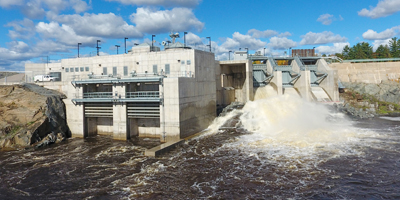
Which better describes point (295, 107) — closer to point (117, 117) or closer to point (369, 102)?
point (369, 102)

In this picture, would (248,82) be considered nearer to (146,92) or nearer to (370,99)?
(146,92)

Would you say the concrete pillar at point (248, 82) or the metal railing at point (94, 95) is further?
the concrete pillar at point (248, 82)

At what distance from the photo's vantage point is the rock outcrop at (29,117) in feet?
81.8

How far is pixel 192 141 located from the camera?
2548 centimetres

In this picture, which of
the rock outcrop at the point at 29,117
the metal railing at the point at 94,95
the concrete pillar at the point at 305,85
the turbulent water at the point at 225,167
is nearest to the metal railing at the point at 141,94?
the metal railing at the point at 94,95

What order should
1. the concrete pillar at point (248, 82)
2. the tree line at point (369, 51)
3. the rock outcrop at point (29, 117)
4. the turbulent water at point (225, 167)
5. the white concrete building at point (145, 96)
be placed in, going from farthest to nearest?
the tree line at point (369, 51), the concrete pillar at point (248, 82), the white concrete building at point (145, 96), the rock outcrop at point (29, 117), the turbulent water at point (225, 167)

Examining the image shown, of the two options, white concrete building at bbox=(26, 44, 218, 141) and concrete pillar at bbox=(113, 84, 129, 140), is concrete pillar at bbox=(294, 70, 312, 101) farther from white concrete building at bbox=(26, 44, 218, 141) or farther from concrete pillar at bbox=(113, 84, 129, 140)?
concrete pillar at bbox=(113, 84, 129, 140)

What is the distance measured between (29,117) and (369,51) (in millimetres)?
79765

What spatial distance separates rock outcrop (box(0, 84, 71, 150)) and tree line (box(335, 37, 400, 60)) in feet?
236

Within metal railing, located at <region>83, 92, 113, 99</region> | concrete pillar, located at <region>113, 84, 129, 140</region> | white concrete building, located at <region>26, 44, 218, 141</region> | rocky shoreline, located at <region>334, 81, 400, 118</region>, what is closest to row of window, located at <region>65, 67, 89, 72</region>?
white concrete building, located at <region>26, 44, 218, 141</region>

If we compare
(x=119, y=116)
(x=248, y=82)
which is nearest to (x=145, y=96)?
(x=119, y=116)

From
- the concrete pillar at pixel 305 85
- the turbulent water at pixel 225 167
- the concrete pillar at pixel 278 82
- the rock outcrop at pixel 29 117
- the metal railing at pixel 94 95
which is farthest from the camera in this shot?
the concrete pillar at pixel 305 85

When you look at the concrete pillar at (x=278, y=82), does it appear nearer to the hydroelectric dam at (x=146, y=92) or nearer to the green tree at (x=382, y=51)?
the hydroelectric dam at (x=146, y=92)

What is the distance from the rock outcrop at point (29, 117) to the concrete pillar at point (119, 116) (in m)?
5.46
